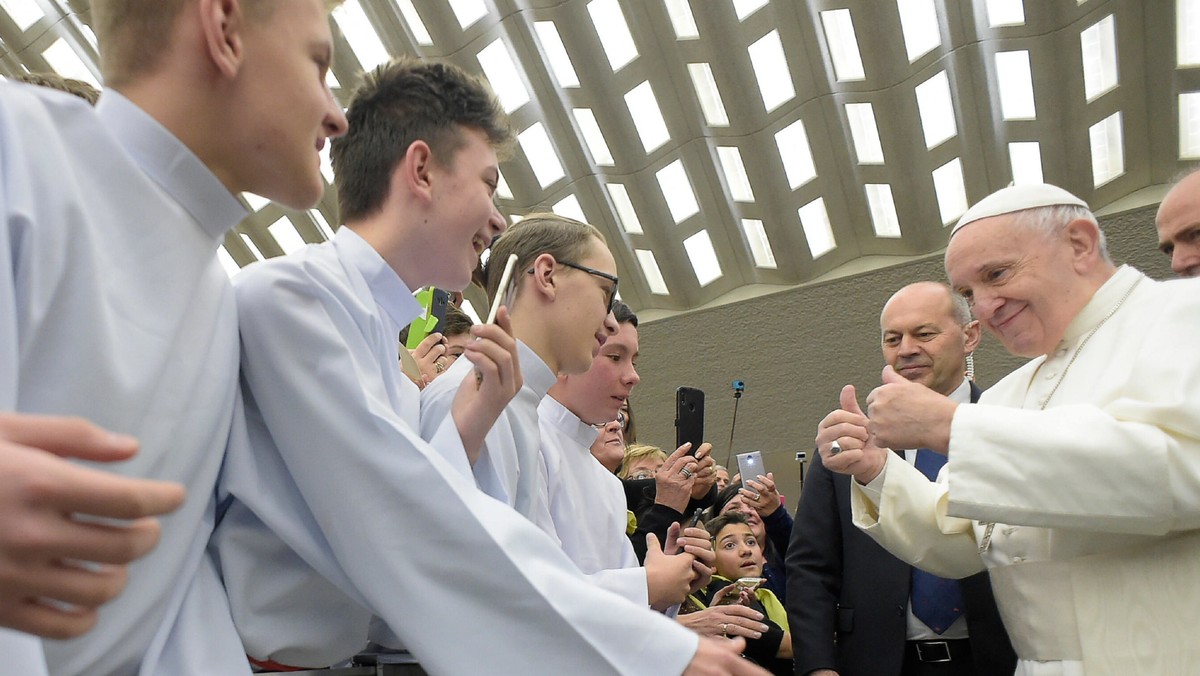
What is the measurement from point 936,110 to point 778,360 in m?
2.98

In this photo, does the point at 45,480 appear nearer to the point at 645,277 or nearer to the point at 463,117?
the point at 463,117

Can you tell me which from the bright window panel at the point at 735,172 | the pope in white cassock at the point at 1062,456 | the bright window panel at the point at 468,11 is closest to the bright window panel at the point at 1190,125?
the bright window panel at the point at 735,172

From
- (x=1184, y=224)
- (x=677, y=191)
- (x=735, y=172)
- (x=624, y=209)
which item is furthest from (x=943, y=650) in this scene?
(x=624, y=209)

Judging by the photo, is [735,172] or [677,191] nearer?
[735,172]

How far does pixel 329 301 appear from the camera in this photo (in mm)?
1776

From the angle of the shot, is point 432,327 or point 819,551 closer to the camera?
point 819,551

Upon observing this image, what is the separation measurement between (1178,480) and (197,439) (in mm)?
2225

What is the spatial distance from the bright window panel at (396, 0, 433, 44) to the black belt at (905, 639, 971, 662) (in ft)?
27.0

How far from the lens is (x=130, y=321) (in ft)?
4.47

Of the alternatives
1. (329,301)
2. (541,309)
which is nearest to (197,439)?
(329,301)

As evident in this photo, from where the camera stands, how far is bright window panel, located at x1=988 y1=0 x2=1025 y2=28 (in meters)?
8.38

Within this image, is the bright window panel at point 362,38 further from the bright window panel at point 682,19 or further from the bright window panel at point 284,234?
the bright window panel at point 682,19

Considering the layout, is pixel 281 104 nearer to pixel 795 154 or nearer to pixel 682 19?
pixel 682 19

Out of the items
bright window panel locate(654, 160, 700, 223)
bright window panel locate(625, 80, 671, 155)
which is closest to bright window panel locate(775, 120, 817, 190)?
bright window panel locate(654, 160, 700, 223)
